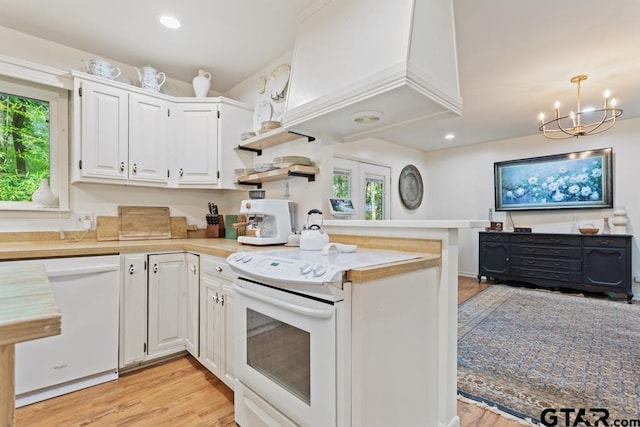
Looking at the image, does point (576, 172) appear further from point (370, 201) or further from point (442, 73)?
point (442, 73)

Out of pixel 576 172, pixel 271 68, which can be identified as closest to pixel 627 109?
pixel 576 172

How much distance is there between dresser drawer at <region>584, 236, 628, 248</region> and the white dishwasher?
5.34m

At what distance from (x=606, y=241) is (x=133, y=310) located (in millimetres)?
5335

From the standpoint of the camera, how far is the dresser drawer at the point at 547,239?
4180mm

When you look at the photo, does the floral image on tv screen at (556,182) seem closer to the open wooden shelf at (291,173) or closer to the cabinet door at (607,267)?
the cabinet door at (607,267)

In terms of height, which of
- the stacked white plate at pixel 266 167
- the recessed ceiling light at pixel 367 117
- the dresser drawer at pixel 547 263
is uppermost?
the recessed ceiling light at pixel 367 117

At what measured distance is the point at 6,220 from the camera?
2.24 m

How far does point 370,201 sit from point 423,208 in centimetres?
175

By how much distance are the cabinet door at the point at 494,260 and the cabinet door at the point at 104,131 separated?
5.06 meters

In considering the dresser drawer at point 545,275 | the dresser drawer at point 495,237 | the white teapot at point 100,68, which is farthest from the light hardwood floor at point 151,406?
the dresser drawer at point 495,237

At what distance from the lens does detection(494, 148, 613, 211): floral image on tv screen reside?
4281mm

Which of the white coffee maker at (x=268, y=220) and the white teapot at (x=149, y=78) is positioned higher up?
the white teapot at (x=149, y=78)

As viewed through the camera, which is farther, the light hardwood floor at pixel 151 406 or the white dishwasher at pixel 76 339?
the white dishwasher at pixel 76 339

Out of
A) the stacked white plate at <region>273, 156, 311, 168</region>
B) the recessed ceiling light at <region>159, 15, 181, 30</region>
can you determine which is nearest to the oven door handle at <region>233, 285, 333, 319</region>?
the stacked white plate at <region>273, 156, 311, 168</region>
